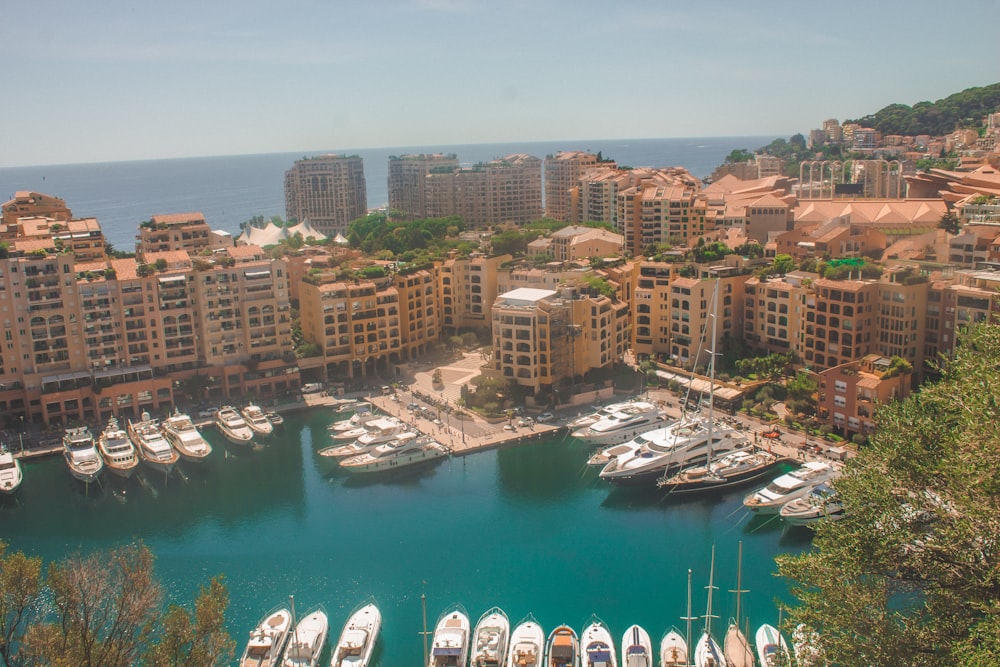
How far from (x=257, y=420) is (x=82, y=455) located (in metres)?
6.58

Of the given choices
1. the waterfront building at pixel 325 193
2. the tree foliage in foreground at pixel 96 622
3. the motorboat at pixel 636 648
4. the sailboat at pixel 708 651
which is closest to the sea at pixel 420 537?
the motorboat at pixel 636 648

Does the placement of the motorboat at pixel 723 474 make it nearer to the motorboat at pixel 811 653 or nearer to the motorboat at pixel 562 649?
the motorboat at pixel 562 649

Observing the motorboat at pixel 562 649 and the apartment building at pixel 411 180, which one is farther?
the apartment building at pixel 411 180

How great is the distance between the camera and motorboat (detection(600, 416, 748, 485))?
30969mm

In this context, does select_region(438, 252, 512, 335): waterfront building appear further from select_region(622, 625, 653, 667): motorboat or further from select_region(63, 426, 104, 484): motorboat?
select_region(622, 625, 653, 667): motorboat

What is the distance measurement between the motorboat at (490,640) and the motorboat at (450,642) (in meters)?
0.26

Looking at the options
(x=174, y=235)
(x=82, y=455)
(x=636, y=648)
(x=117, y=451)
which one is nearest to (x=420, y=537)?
(x=636, y=648)

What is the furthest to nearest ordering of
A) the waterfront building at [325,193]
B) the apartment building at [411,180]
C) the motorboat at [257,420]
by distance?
1. the waterfront building at [325,193]
2. the apartment building at [411,180]
3. the motorboat at [257,420]

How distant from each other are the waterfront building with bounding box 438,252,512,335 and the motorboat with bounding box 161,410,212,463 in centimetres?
1497

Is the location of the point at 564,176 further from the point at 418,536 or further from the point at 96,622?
the point at 96,622

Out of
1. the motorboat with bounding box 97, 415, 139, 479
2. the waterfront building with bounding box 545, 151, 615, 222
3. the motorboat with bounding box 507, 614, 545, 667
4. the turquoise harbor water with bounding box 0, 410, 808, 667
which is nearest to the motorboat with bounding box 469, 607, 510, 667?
the motorboat with bounding box 507, 614, 545, 667

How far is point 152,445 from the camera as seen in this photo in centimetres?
3378

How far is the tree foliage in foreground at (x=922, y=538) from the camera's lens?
40.5 feet

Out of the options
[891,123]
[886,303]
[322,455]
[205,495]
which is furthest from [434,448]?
[891,123]
